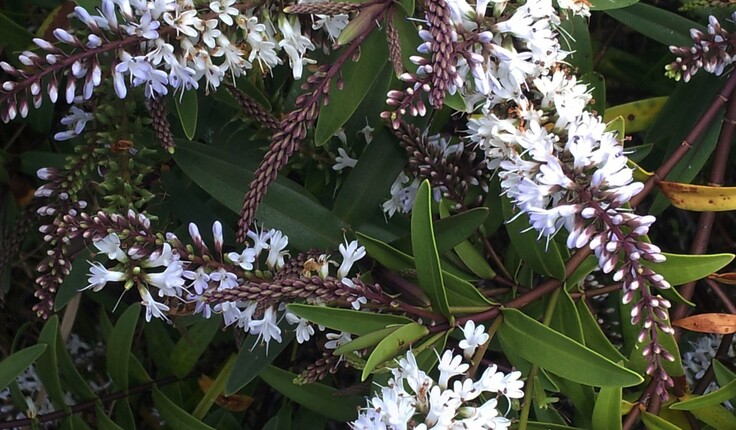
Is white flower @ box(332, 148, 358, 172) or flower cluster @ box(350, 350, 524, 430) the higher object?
→ white flower @ box(332, 148, 358, 172)

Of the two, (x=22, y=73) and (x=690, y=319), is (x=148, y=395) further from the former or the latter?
(x=690, y=319)

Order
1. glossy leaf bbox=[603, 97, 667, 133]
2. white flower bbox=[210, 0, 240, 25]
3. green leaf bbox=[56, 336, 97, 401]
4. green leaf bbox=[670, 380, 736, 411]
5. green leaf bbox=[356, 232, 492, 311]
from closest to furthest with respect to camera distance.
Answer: white flower bbox=[210, 0, 240, 25] < green leaf bbox=[356, 232, 492, 311] < green leaf bbox=[670, 380, 736, 411] < green leaf bbox=[56, 336, 97, 401] < glossy leaf bbox=[603, 97, 667, 133]

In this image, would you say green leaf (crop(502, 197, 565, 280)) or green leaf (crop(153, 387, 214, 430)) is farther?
green leaf (crop(153, 387, 214, 430))

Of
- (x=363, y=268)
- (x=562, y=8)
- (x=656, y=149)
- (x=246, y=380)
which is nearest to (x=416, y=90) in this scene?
(x=562, y=8)

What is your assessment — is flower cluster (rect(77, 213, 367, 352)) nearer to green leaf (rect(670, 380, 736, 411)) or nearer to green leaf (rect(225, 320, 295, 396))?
green leaf (rect(225, 320, 295, 396))

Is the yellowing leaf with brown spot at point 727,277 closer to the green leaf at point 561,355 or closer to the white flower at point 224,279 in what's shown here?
the green leaf at point 561,355

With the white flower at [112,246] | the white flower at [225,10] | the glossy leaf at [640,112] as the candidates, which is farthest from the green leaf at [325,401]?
the glossy leaf at [640,112]

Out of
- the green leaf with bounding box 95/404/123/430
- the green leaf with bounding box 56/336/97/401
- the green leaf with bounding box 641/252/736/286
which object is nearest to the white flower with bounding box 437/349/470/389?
the green leaf with bounding box 641/252/736/286

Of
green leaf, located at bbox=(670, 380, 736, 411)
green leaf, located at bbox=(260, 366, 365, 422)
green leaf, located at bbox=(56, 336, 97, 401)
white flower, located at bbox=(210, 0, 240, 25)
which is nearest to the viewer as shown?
white flower, located at bbox=(210, 0, 240, 25)
